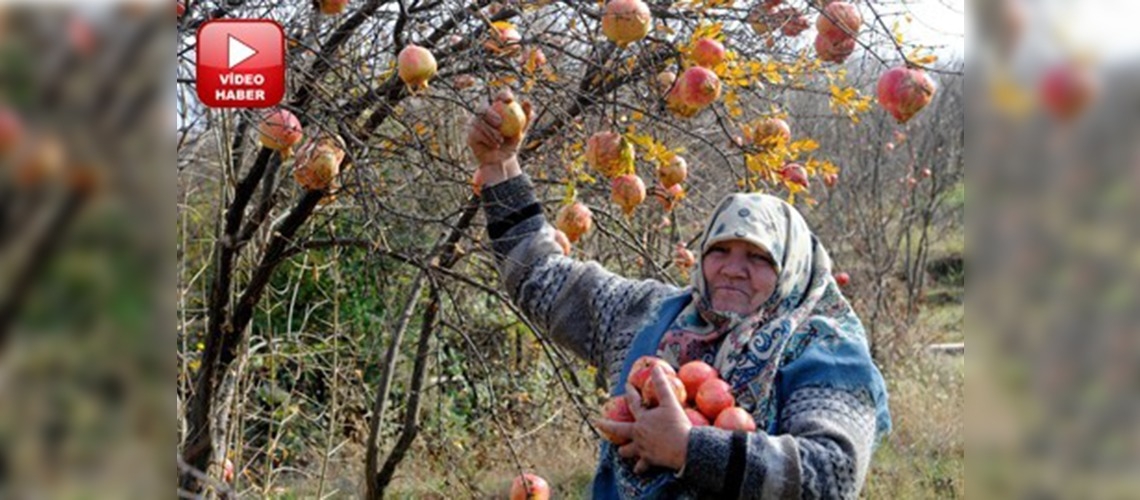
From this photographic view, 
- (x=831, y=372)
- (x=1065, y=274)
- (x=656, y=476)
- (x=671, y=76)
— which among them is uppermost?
(x=1065, y=274)

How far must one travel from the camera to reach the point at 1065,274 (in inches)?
14.6

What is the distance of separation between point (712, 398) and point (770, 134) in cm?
73

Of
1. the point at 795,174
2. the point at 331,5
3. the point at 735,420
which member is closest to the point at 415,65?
the point at 331,5

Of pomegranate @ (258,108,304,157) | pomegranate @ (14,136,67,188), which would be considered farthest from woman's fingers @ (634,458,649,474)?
pomegranate @ (14,136,67,188)

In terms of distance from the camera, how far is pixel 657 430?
1489mm

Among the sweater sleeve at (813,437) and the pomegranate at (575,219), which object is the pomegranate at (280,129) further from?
the sweater sleeve at (813,437)

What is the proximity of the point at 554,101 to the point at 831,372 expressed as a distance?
0.70m

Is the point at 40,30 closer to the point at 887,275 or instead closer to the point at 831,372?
the point at 831,372

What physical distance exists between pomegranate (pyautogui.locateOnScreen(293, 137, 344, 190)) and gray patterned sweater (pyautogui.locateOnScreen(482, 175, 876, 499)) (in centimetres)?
29

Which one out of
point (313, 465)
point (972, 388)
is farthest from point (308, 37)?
point (313, 465)

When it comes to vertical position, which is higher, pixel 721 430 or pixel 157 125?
pixel 157 125

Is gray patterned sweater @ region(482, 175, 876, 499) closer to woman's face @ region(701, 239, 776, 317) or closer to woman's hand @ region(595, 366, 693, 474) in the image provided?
woman's hand @ region(595, 366, 693, 474)

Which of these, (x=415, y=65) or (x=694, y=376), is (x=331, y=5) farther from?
(x=694, y=376)

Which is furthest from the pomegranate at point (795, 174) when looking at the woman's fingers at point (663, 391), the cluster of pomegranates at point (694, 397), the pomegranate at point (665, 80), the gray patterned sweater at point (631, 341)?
the woman's fingers at point (663, 391)
